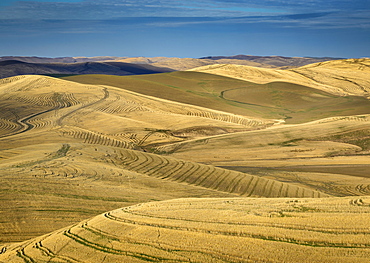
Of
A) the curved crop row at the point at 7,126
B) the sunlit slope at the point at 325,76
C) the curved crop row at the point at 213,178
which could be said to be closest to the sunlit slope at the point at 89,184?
the curved crop row at the point at 213,178

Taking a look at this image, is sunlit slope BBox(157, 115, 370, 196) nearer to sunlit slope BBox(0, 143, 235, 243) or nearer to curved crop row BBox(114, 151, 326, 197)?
curved crop row BBox(114, 151, 326, 197)

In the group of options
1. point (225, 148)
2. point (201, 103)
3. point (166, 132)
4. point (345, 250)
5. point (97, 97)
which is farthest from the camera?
point (201, 103)

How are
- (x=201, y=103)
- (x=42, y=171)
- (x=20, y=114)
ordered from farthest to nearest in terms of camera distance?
(x=201, y=103) → (x=20, y=114) → (x=42, y=171)

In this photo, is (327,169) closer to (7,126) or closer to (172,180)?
(172,180)

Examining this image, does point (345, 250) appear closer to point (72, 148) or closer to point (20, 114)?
point (72, 148)

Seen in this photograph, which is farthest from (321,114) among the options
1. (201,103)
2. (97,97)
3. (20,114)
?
(20,114)

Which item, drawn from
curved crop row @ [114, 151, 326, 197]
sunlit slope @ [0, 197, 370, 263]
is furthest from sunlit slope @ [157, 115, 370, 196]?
sunlit slope @ [0, 197, 370, 263]

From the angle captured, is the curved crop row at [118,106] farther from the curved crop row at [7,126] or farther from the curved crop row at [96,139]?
the curved crop row at [7,126]
